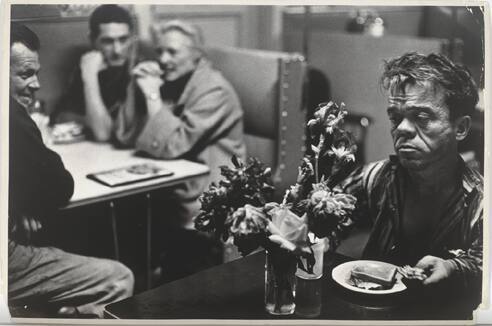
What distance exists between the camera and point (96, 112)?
1.92 meters

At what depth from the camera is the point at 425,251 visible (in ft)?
4.93

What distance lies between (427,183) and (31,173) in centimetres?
93

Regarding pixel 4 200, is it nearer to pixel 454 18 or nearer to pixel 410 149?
pixel 410 149

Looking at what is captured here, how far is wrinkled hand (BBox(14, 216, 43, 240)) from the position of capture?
1.56m

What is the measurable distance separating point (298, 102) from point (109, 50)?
67 centimetres

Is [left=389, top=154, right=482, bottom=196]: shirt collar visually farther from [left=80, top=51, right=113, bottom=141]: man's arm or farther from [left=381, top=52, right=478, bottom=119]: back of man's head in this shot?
[left=80, top=51, right=113, bottom=141]: man's arm

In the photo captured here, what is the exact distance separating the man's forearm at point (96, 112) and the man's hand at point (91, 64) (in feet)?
0.05

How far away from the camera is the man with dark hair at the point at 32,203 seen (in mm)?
1545

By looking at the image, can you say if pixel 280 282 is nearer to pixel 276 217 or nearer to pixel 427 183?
pixel 276 217

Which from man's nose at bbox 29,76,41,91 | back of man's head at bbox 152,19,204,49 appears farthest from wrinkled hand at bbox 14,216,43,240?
back of man's head at bbox 152,19,204,49

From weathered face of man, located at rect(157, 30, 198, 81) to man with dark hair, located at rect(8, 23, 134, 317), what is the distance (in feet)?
1.92

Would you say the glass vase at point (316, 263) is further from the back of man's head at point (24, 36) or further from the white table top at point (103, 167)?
the back of man's head at point (24, 36)

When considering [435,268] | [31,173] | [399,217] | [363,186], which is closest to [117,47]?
[31,173]

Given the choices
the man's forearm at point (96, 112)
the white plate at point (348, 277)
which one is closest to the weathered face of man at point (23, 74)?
the man's forearm at point (96, 112)
